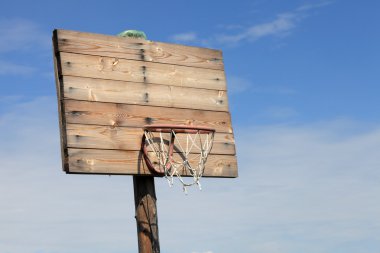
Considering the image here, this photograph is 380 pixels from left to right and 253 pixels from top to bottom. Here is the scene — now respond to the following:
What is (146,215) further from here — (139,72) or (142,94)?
(139,72)

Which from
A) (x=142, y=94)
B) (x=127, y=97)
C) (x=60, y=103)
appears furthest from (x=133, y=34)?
(x=60, y=103)

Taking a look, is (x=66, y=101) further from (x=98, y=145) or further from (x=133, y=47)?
(x=133, y=47)

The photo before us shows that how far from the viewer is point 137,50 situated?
9992 millimetres

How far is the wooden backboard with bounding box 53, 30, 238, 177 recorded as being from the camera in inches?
359

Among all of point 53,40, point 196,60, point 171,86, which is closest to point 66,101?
point 53,40

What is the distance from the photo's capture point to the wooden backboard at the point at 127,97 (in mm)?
9109

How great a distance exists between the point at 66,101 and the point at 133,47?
144 centimetres

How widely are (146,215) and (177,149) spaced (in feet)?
3.45

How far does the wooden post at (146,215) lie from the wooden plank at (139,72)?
4.78 ft

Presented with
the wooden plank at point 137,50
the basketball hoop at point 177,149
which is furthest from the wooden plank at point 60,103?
the basketball hoop at point 177,149

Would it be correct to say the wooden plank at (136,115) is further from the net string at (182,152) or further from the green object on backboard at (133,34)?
the green object on backboard at (133,34)

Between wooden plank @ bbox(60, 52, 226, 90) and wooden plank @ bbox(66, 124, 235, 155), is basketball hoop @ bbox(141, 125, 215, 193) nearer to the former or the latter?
wooden plank @ bbox(66, 124, 235, 155)

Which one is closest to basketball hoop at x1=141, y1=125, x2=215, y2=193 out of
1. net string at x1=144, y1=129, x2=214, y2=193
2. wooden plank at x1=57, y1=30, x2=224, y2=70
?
net string at x1=144, y1=129, x2=214, y2=193

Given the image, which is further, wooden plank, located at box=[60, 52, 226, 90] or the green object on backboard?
the green object on backboard
